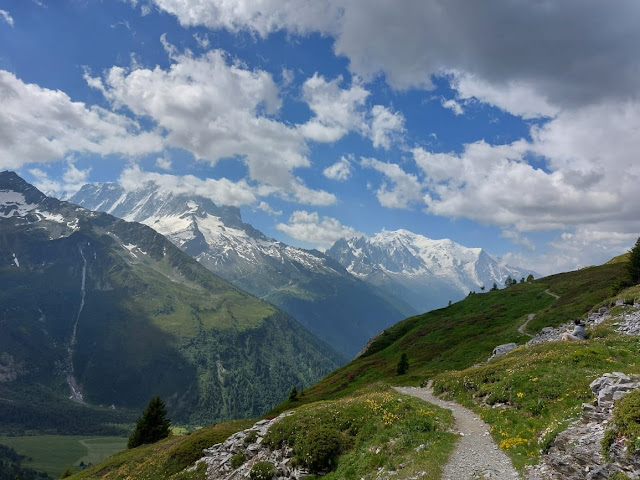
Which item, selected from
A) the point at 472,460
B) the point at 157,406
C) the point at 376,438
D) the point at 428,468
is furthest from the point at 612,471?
the point at 157,406

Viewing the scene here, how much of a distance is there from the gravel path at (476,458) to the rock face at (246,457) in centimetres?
1049

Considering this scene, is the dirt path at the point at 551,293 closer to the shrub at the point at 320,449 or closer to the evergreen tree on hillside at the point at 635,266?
the evergreen tree on hillside at the point at 635,266

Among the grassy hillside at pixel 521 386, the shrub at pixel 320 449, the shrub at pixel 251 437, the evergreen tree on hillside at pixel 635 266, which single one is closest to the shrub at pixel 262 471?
the shrub at pixel 320 449

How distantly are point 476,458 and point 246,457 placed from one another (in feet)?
61.3

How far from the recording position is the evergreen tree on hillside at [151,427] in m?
62.4

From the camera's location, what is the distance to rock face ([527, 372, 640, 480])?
13762 mm

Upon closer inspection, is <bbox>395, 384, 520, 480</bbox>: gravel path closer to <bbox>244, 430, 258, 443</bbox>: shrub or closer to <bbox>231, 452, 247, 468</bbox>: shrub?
<bbox>244, 430, 258, 443</bbox>: shrub

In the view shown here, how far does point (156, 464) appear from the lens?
36344 mm

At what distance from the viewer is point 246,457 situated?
29.1 m

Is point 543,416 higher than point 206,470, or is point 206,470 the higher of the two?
point 543,416

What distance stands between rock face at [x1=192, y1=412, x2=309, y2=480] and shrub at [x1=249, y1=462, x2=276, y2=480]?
1.21 feet

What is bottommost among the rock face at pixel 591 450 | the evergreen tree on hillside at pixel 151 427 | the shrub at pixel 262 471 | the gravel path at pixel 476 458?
the evergreen tree on hillside at pixel 151 427

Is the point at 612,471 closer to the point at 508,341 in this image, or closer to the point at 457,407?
the point at 457,407

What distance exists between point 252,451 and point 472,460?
18034 millimetres
